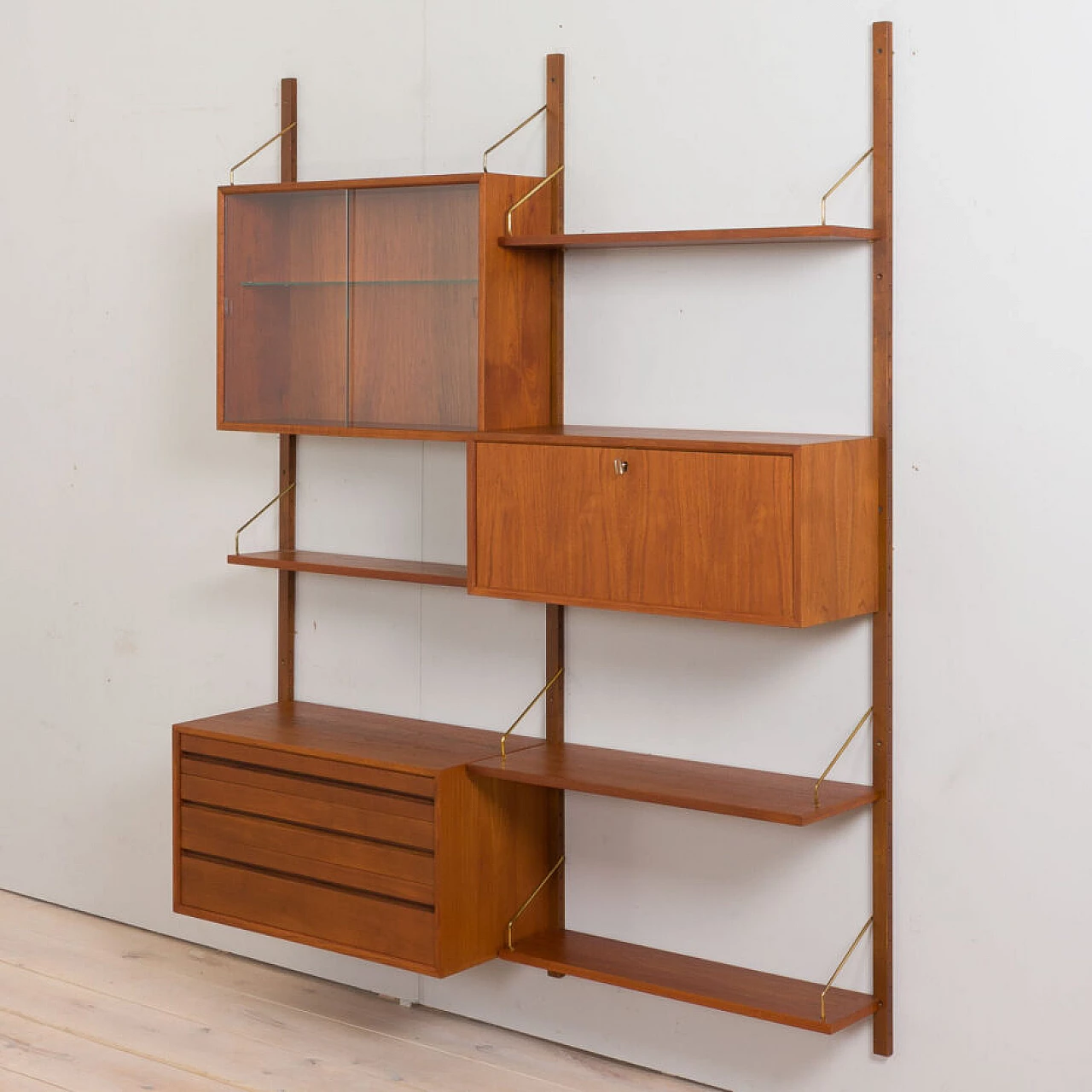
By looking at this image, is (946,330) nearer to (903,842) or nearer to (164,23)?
(903,842)

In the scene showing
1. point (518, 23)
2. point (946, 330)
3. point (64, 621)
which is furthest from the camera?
point (64, 621)

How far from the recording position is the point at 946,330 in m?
2.81

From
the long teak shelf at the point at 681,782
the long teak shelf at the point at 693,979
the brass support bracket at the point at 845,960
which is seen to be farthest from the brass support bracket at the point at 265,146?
the brass support bracket at the point at 845,960

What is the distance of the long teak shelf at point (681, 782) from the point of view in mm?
2836

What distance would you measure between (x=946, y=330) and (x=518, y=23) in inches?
45.5

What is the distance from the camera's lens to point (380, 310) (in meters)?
3.25

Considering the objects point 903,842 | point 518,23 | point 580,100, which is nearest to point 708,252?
point 580,100

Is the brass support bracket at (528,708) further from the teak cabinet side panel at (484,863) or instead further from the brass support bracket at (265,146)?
the brass support bracket at (265,146)

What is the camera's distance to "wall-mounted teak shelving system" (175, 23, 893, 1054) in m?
Result: 2.80

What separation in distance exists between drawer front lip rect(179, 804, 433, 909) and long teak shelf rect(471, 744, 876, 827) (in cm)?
25

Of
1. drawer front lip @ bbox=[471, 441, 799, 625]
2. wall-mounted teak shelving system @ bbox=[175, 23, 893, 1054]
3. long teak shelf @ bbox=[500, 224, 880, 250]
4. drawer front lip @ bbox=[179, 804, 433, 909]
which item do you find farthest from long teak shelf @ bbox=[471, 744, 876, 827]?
long teak shelf @ bbox=[500, 224, 880, 250]

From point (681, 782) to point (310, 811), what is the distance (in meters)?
0.81

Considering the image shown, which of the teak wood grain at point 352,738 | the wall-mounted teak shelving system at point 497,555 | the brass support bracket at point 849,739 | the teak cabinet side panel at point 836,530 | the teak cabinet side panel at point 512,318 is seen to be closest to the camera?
the teak cabinet side panel at point 836,530

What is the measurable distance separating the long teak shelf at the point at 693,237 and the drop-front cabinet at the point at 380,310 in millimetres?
86
